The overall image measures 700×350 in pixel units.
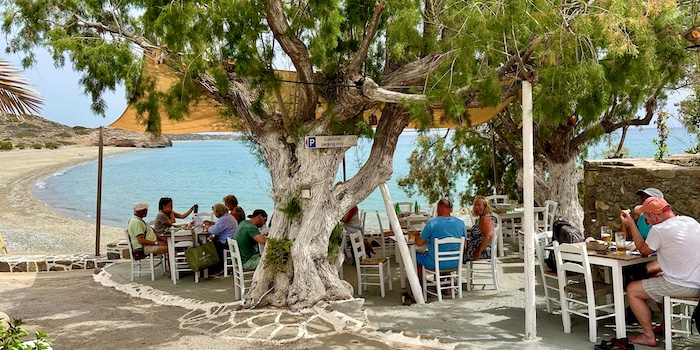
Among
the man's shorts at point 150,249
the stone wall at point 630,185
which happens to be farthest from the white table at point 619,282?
the man's shorts at point 150,249

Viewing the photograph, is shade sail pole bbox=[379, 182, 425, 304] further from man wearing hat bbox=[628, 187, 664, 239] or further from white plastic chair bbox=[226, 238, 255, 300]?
man wearing hat bbox=[628, 187, 664, 239]

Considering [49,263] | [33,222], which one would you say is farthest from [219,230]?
[33,222]

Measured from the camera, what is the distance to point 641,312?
4969 millimetres

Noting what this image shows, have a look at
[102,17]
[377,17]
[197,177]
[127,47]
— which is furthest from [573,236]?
[197,177]

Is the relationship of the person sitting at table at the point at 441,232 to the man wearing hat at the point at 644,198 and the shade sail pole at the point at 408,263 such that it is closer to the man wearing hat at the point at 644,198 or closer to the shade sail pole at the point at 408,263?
the shade sail pole at the point at 408,263

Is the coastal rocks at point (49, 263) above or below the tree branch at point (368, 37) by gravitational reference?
below

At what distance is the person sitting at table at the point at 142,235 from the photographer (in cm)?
848

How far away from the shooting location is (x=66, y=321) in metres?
6.52

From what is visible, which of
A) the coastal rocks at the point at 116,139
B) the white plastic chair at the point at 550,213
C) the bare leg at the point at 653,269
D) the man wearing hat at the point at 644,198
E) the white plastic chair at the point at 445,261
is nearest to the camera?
the bare leg at the point at 653,269

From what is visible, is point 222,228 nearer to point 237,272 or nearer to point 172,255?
point 172,255

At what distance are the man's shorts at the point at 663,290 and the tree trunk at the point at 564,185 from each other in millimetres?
7069

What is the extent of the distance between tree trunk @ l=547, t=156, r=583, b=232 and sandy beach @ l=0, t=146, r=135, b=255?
895 cm

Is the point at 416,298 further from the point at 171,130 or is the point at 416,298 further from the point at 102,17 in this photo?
the point at 171,130

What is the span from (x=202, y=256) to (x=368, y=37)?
12.0ft
